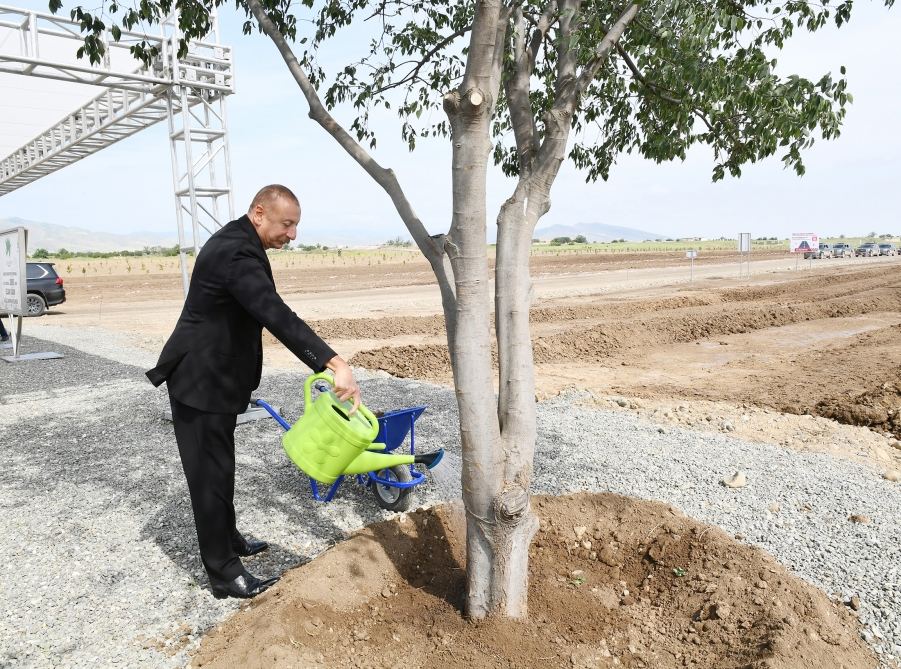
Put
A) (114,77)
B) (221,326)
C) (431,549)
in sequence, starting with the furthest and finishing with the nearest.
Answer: (114,77), (431,549), (221,326)

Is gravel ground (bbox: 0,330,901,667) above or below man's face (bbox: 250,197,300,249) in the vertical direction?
below

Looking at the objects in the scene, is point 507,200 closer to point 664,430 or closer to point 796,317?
point 664,430

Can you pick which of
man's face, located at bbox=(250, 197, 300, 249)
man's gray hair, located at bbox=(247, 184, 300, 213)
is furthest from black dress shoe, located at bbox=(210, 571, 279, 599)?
man's gray hair, located at bbox=(247, 184, 300, 213)

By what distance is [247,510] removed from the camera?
13.0 ft

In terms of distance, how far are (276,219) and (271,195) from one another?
0.39 feet

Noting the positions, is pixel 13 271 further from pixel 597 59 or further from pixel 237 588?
pixel 597 59

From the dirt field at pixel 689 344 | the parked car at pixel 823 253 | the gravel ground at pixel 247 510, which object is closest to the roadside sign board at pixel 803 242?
the dirt field at pixel 689 344

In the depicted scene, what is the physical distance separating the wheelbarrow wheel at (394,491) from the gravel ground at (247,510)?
0.10 meters

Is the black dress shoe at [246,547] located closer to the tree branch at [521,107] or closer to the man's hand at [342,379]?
the man's hand at [342,379]

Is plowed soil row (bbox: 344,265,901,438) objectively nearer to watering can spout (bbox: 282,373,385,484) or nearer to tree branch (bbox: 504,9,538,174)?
tree branch (bbox: 504,9,538,174)

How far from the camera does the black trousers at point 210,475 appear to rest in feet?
9.43

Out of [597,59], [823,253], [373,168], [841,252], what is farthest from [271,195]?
[841,252]

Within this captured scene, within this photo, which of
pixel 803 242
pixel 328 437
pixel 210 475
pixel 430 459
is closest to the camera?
pixel 328 437

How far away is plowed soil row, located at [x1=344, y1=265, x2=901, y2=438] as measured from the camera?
729 centimetres
